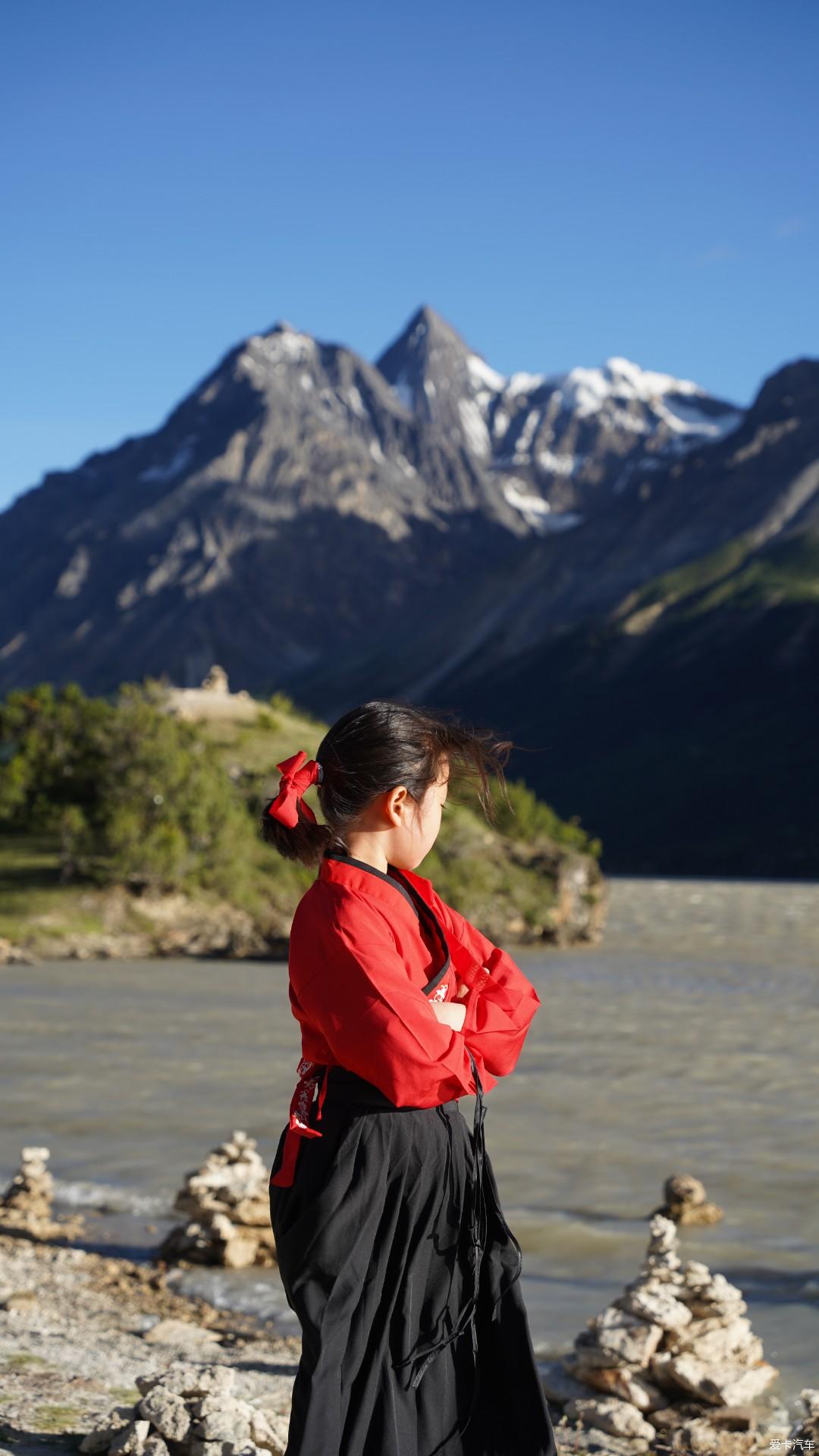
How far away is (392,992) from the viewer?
10.5ft

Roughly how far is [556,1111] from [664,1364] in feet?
24.4

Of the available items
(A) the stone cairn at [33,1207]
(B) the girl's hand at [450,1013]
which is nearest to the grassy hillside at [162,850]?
(A) the stone cairn at [33,1207]

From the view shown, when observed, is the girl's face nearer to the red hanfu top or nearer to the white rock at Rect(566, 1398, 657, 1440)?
the red hanfu top

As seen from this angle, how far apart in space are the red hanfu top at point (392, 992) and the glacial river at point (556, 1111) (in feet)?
10.4

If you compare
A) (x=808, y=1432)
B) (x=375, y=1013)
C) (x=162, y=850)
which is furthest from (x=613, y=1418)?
(x=162, y=850)

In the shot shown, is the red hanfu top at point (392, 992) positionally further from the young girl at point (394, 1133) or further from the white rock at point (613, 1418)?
the white rock at point (613, 1418)

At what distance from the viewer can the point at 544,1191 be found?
31.3ft

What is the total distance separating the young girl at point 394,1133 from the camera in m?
3.25

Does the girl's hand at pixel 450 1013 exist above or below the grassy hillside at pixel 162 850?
below

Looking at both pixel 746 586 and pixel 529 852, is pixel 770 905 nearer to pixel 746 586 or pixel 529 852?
pixel 529 852

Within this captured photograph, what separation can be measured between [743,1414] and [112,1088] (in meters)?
8.76

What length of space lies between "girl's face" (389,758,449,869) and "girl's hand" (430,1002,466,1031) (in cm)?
37

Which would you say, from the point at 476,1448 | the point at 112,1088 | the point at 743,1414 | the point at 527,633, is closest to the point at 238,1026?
the point at 112,1088

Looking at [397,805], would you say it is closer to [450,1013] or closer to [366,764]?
[366,764]
